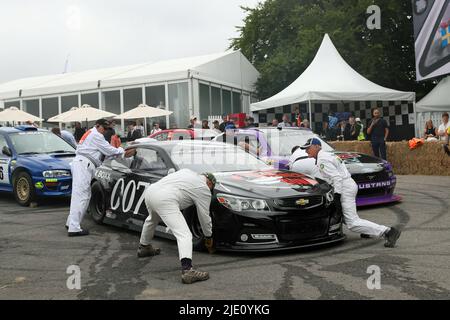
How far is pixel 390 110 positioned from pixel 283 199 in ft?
48.9

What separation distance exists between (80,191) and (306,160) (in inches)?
129

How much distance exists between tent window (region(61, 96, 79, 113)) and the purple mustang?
1535 cm

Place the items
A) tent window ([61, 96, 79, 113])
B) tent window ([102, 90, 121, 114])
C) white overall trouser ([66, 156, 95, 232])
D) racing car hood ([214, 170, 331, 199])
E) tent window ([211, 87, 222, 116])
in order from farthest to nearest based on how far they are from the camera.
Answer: tent window ([61, 96, 79, 113])
tent window ([102, 90, 121, 114])
tent window ([211, 87, 222, 116])
white overall trouser ([66, 156, 95, 232])
racing car hood ([214, 170, 331, 199])

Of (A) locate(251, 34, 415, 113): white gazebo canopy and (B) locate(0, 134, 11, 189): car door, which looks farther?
(A) locate(251, 34, 415, 113): white gazebo canopy

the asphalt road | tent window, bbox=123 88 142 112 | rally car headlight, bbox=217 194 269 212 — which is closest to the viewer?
the asphalt road

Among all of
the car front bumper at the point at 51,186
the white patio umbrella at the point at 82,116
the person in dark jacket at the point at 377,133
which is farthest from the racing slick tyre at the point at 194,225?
the white patio umbrella at the point at 82,116

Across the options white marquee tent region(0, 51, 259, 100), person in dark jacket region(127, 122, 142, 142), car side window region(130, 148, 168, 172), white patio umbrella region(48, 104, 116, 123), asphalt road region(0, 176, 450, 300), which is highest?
white marquee tent region(0, 51, 259, 100)

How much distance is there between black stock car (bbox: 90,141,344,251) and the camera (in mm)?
5715

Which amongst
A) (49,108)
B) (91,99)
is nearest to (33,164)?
(91,99)

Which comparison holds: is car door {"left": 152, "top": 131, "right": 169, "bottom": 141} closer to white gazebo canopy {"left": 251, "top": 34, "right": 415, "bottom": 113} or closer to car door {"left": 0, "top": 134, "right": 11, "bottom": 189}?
car door {"left": 0, "top": 134, "right": 11, "bottom": 189}

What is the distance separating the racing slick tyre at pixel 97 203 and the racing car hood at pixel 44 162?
2010 mm

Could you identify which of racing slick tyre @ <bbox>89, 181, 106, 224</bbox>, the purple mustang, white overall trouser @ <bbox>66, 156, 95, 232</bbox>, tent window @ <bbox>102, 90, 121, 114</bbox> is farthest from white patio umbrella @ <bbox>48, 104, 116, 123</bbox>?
white overall trouser @ <bbox>66, 156, 95, 232</bbox>
